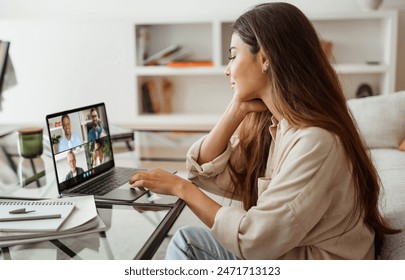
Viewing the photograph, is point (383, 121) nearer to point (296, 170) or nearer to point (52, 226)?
point (296, 170)

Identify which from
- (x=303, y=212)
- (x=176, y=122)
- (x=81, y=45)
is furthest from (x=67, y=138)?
(x=81, y=45)

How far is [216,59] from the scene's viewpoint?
10.2 feet

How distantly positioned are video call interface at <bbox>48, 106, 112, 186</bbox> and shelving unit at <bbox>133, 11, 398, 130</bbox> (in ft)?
5.83

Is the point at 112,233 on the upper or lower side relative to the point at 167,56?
lower

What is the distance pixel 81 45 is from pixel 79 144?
2.17 m

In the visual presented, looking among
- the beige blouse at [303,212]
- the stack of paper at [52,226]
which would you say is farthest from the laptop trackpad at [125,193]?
the beige blouse at [303,212]

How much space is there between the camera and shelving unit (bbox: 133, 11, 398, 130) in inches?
119

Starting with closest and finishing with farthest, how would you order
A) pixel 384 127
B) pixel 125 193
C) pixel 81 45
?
pixel 125 193 → pixel 384 127 → pixel 81 45

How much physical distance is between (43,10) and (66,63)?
0.45m

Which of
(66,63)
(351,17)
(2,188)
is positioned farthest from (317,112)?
(66,63)

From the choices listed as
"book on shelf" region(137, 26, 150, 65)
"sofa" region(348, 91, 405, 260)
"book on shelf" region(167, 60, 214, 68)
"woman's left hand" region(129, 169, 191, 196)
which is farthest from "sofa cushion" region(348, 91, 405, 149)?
"book on shelf" region(137, 26, 150, 65)

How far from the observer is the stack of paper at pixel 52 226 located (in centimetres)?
87

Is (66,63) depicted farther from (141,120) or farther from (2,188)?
(2,188)

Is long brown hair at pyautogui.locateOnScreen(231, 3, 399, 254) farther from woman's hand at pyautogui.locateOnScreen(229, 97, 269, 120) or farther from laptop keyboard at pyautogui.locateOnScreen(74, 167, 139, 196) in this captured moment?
laptop keyboard at pyautogui.locateOnScreen(74, 167, 139, 196)
